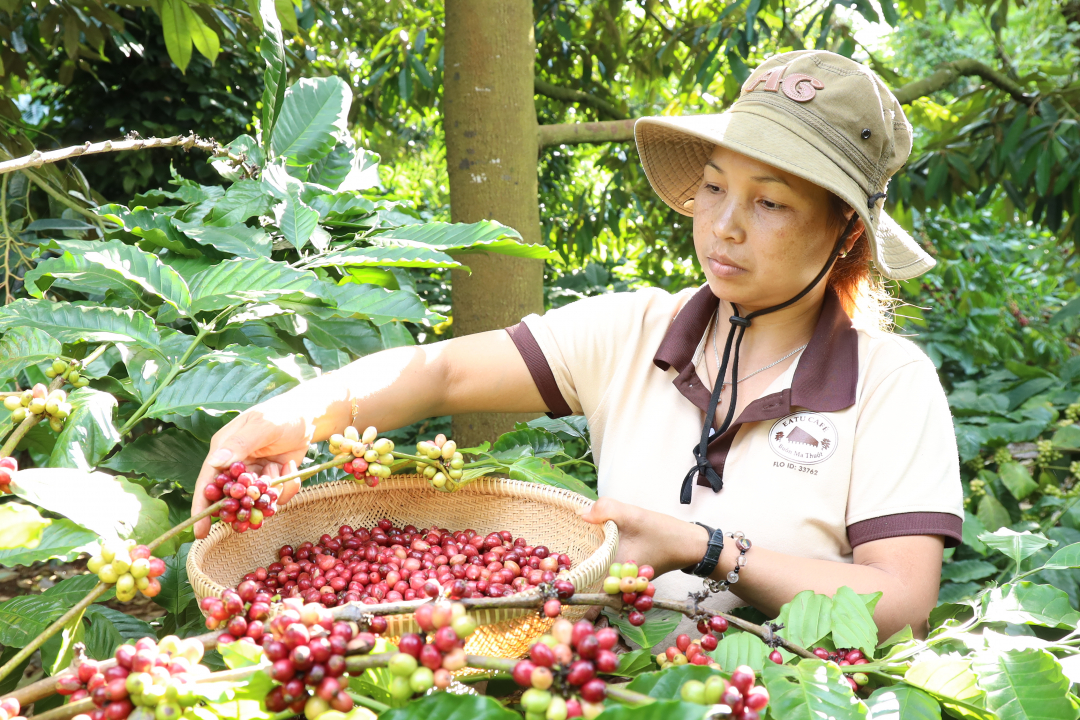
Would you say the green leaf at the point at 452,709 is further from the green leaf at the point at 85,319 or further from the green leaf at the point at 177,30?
the green leaf at the point at 177,30

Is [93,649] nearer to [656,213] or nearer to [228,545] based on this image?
[228,545]

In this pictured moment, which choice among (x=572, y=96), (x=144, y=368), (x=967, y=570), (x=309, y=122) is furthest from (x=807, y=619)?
(x=572, y=96)

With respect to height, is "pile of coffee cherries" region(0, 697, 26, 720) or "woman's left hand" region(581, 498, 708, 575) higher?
"pile of coffee cherries" region(0, 697, 26, 720)

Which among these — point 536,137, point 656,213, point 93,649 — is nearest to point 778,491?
point 93,649

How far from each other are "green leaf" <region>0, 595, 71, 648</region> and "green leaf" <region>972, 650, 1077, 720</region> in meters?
0.92

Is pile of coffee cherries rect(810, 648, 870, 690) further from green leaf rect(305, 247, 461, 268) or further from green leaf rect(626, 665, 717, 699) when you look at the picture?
green leaf rect(305, 247, 461, 268)

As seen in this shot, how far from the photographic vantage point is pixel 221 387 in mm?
1086

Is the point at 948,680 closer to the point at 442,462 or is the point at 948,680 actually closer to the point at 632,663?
the point at 632,663

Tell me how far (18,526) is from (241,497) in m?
0.20

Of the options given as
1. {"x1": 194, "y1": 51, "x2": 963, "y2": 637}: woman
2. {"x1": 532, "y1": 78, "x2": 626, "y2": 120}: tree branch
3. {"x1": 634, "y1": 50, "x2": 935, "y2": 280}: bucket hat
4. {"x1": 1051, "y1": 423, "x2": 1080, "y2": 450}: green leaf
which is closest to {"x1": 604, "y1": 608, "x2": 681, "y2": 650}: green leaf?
{"x1": 194, "y1": 51, "x2": 963, "y2": 637}: woman

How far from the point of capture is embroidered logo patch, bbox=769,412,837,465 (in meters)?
1.35

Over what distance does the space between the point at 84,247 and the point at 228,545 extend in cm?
50

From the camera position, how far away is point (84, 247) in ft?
3.92

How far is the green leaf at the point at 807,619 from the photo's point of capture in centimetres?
83
